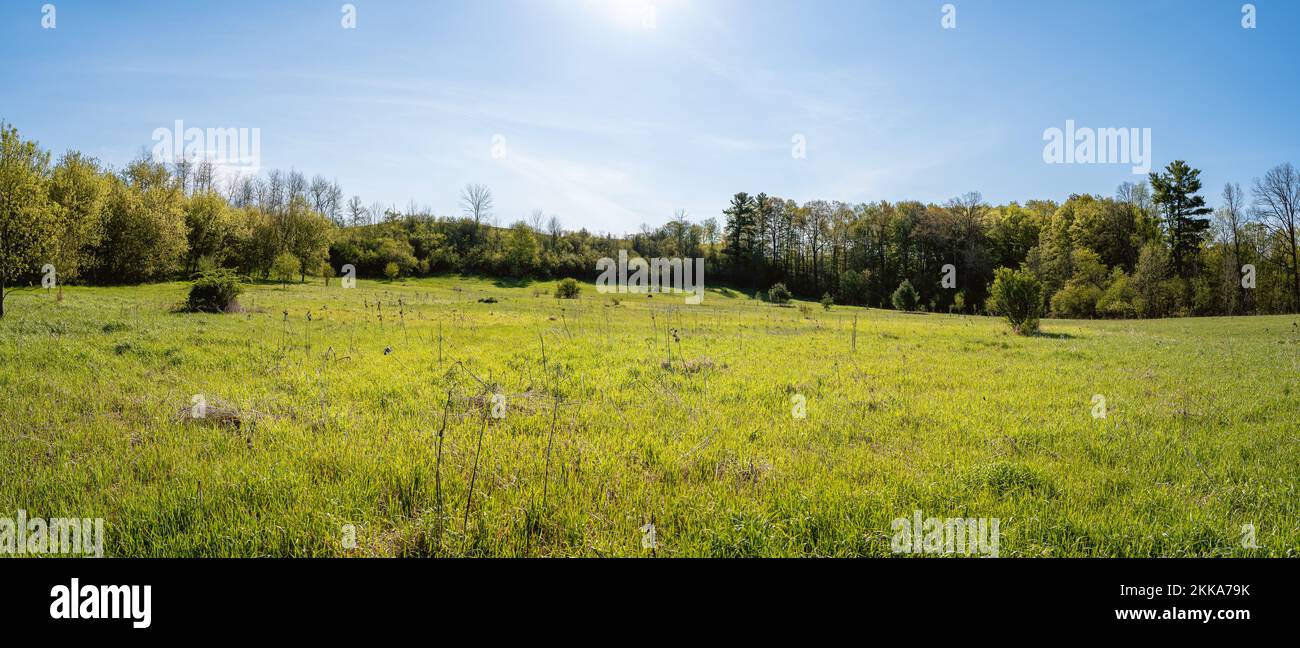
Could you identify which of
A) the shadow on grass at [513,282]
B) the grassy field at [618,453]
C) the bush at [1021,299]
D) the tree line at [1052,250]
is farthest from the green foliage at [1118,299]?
the shadow on grass at [513,282]

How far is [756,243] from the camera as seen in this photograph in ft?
276

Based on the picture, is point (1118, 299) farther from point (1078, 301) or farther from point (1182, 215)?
point (1182, 215)

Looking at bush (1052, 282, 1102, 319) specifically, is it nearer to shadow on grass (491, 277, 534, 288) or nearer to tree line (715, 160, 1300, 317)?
tree line (715, 160, 1300, 317)

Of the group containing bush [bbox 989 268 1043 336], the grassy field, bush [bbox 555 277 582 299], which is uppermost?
bush [bbox 555 277 582 299]

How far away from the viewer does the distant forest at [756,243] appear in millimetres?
35625

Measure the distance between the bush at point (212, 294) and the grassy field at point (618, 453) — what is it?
386 inches

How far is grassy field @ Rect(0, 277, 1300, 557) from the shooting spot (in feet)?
11.7

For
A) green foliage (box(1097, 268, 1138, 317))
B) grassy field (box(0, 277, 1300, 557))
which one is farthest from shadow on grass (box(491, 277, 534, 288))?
green foliage (box(1097, 268, 1138, 317))

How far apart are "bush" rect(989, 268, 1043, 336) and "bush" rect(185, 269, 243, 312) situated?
3392 cm

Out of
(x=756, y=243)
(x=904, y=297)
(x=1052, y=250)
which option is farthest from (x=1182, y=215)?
(x=756, y=243)

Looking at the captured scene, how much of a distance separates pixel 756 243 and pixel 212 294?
247 feet

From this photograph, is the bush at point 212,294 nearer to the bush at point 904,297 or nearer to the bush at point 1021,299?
the bush at point 1021,299
